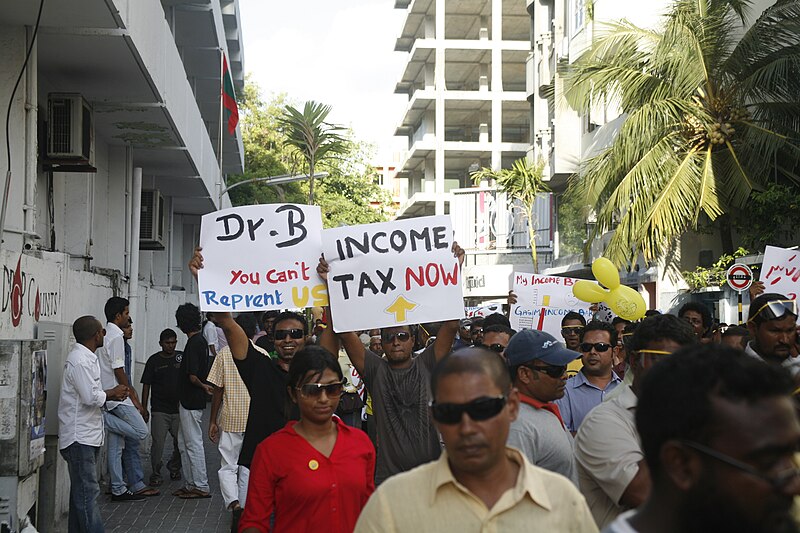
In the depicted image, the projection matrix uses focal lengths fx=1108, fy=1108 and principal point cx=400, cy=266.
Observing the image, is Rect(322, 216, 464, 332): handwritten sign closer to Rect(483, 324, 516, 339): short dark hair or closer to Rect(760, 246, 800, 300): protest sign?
Rect(483, 324, 516, 339): short dark hair

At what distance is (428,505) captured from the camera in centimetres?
308

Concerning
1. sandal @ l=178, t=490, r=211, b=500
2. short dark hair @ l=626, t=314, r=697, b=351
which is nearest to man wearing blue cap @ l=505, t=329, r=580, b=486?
short dark hair @ l=626, t=314, r=697, b=351

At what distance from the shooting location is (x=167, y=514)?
11.2 meters

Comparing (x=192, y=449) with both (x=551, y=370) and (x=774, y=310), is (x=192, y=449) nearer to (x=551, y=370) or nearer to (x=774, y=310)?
(x=774, y=310)

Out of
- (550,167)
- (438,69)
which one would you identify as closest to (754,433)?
(550,167)

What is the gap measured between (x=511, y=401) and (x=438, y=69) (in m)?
61.5

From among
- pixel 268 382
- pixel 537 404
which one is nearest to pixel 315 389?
pixel 537 404

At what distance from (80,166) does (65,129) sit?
0.56 metres

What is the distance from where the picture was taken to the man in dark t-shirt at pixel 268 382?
6855mm

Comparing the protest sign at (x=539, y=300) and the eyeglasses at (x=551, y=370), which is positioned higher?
the protest sign at (x=539, y=300)

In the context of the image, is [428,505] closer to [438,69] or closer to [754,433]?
[754,433]

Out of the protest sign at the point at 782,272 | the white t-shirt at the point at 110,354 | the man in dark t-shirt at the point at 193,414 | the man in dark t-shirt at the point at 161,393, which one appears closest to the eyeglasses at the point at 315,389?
the white t-shirt at the point at 110,354

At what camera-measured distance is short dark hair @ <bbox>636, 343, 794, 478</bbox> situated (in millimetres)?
2256

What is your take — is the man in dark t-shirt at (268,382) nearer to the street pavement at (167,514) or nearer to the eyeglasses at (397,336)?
the eyeglasses at (397,336)
